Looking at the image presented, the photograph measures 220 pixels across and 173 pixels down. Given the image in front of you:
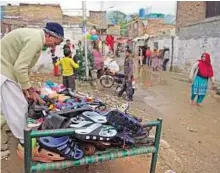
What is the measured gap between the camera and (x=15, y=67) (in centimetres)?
283

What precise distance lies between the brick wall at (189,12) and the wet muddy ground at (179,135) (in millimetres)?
7369

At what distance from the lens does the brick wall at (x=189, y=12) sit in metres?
16.5

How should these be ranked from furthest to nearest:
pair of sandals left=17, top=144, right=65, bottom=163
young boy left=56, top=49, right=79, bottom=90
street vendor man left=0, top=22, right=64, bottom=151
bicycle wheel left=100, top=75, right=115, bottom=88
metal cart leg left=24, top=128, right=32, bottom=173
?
1. bicycle wheel left=100, top=75, right=115, bottom=88
2. young boy left=56, top=49, right=79, bottom=90
3. street vendor man left=0, top=22, right=64, bottom=151
4. pair of sandals left=17, top=144, right=65, bottom=163
5. metal cart leg left=24, top=128, right=32, bottom=173

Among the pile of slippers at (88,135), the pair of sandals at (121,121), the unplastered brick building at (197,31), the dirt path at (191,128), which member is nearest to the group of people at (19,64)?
the pile of slippers at (88,135)

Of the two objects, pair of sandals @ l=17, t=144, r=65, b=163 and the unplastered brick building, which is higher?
the unplastered brick building

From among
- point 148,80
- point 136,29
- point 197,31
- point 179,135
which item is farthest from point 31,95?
point 136,29

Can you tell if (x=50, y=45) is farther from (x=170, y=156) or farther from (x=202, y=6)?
(x=202, y=6)

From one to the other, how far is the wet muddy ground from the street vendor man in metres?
0.59

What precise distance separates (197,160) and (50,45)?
2797 millimetres

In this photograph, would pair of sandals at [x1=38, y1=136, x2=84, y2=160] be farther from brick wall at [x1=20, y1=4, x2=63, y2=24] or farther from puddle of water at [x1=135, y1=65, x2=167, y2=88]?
brick wall at [x1=20, y1=4, x2=63, y2=24]

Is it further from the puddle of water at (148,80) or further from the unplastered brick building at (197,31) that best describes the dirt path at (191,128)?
the unplastered brick building at (197,31)

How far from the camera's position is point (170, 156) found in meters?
4.17

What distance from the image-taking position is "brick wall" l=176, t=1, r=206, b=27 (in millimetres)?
16514

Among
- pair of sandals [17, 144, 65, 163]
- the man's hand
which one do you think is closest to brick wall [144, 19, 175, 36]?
the man's hand
